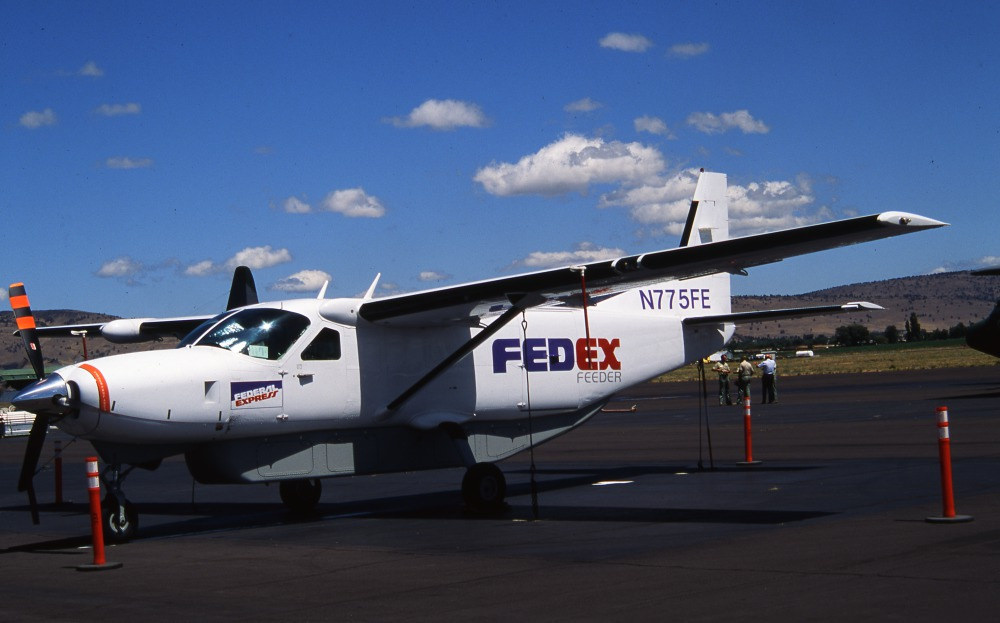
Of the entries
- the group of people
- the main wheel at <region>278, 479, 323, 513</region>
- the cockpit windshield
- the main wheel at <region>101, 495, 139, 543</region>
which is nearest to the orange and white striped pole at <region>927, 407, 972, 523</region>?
the cockpit windshield

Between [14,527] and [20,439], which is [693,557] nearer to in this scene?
[14,527]

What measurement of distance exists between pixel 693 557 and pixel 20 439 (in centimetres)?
4320

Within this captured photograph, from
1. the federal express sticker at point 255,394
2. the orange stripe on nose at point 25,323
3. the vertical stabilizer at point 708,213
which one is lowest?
the federal express sticker at point 255,394

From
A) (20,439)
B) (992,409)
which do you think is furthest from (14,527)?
(20,439)

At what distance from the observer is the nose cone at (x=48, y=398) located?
1153cm

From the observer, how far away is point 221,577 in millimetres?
10000

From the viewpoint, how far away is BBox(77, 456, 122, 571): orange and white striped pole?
10.5 meters

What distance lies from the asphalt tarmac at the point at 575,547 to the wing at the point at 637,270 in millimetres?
2647

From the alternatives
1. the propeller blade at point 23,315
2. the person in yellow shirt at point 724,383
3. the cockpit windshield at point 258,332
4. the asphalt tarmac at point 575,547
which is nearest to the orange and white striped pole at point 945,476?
the asphalt tarmac at point 575,547

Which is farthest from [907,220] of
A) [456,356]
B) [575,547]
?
[456,356]

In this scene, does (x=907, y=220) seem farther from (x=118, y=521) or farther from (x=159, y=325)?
(x=159, y=325)

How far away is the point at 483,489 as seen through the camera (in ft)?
46.9

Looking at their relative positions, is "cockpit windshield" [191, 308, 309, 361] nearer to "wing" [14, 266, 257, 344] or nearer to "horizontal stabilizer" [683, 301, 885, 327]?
"wing" [14, 266, 257, 344]

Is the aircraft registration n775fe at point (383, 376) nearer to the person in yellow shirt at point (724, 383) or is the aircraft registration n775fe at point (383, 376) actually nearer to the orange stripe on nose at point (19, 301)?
the orange stripe on nose at point (19, 301)
